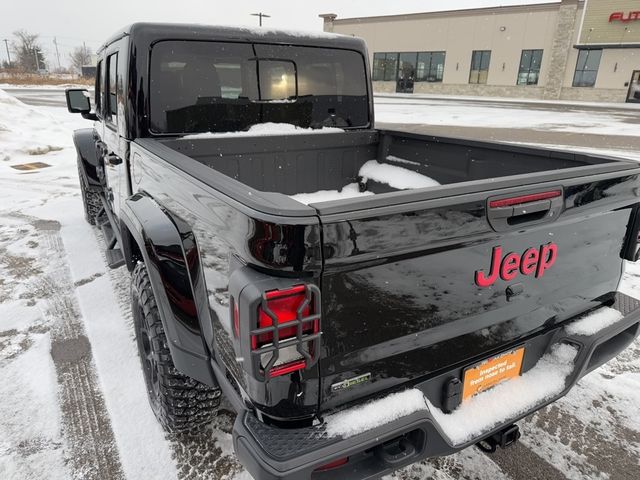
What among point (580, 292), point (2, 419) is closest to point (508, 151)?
point (580, 292)

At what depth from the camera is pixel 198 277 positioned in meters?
1.87

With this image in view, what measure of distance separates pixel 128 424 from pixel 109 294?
1752 millimetres

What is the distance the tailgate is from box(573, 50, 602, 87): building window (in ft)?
119

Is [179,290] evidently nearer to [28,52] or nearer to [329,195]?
[329,195]

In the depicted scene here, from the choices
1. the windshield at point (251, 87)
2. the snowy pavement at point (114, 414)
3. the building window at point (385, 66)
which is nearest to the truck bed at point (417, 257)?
the snowy pavement at point (114, 414)

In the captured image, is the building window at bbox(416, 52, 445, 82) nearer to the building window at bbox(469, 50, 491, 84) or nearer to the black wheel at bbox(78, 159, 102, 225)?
the building window at bbox(469, 50, 491, 84)

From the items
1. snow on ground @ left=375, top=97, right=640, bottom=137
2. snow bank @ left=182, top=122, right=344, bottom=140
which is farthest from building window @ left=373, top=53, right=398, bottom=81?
snow bank @ left=182, top=122, right=344, bottom=140

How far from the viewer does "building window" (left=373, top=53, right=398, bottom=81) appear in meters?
39.4

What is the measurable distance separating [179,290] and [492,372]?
4.58ft

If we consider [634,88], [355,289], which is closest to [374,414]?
[355,289]

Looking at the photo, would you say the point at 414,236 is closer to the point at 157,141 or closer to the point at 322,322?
the point at 322,322

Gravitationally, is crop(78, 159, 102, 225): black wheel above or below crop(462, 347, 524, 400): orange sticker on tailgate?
below

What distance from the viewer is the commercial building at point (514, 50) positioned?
30469mm

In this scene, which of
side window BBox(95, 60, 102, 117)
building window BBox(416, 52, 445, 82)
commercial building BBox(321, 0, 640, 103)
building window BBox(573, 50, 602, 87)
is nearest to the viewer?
side window BBox(95, 60, 102, 117)
